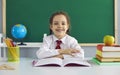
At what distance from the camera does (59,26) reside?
1757 millimetres

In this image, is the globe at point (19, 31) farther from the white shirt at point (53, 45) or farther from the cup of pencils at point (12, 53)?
the cup of pencils at point (12, 53)

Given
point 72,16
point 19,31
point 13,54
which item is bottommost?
point 13,54

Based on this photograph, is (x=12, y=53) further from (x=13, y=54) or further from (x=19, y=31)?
(x=19, y=31)

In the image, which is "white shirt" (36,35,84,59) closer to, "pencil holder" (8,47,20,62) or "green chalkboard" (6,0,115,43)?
"pencil holder" (8,47,20,62)

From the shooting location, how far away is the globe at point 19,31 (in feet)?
9.39

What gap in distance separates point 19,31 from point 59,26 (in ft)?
3.96

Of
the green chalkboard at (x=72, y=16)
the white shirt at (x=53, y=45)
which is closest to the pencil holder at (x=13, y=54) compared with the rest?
the white shirt at (x=53, y=45)

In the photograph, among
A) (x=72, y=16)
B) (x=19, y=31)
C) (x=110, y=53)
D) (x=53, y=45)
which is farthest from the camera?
(x=72, y=16)

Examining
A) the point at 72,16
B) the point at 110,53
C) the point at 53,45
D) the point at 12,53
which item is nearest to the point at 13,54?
the point at 12,53

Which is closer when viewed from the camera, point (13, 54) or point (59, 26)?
point (13, 54)

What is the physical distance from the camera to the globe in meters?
2.86

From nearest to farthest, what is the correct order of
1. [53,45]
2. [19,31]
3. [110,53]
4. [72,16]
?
1. [110,53]
2. [53,45]
3. [19,31]
4. [72,16]

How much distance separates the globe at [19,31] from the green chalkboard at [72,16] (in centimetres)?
18

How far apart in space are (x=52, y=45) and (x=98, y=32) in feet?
5.13
